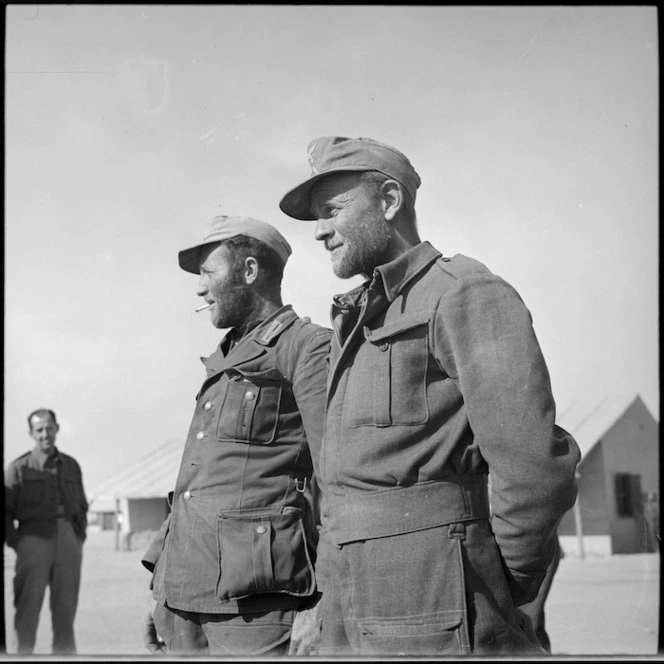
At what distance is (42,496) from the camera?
4.97 meters

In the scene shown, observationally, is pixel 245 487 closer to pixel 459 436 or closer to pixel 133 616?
pixel 133 616

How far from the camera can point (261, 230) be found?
356cm

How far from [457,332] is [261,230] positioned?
4.28ft

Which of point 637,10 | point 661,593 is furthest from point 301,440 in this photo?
point 637,10

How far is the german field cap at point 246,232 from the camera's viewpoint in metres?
3.55

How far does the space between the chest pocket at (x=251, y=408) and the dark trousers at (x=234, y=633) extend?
1.97ft

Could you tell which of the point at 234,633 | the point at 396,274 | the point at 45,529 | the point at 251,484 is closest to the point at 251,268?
the point at 251,484

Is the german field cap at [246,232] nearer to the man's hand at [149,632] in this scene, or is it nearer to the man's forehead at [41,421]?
the man's forehead at [41,421]

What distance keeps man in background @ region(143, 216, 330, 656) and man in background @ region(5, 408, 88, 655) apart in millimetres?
1207

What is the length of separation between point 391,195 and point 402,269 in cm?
27

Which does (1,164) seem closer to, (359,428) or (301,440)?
(301,440)

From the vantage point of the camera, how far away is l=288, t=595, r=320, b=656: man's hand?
9.04ft

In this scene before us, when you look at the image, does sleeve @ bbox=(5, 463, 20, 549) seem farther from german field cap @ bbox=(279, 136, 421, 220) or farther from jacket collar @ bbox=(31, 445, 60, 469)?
german field cap @ bbox=(279, 136, 421, 220)

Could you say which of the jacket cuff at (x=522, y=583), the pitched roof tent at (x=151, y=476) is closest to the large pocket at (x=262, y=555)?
the pitched roof tent at (x=151, y=476)
